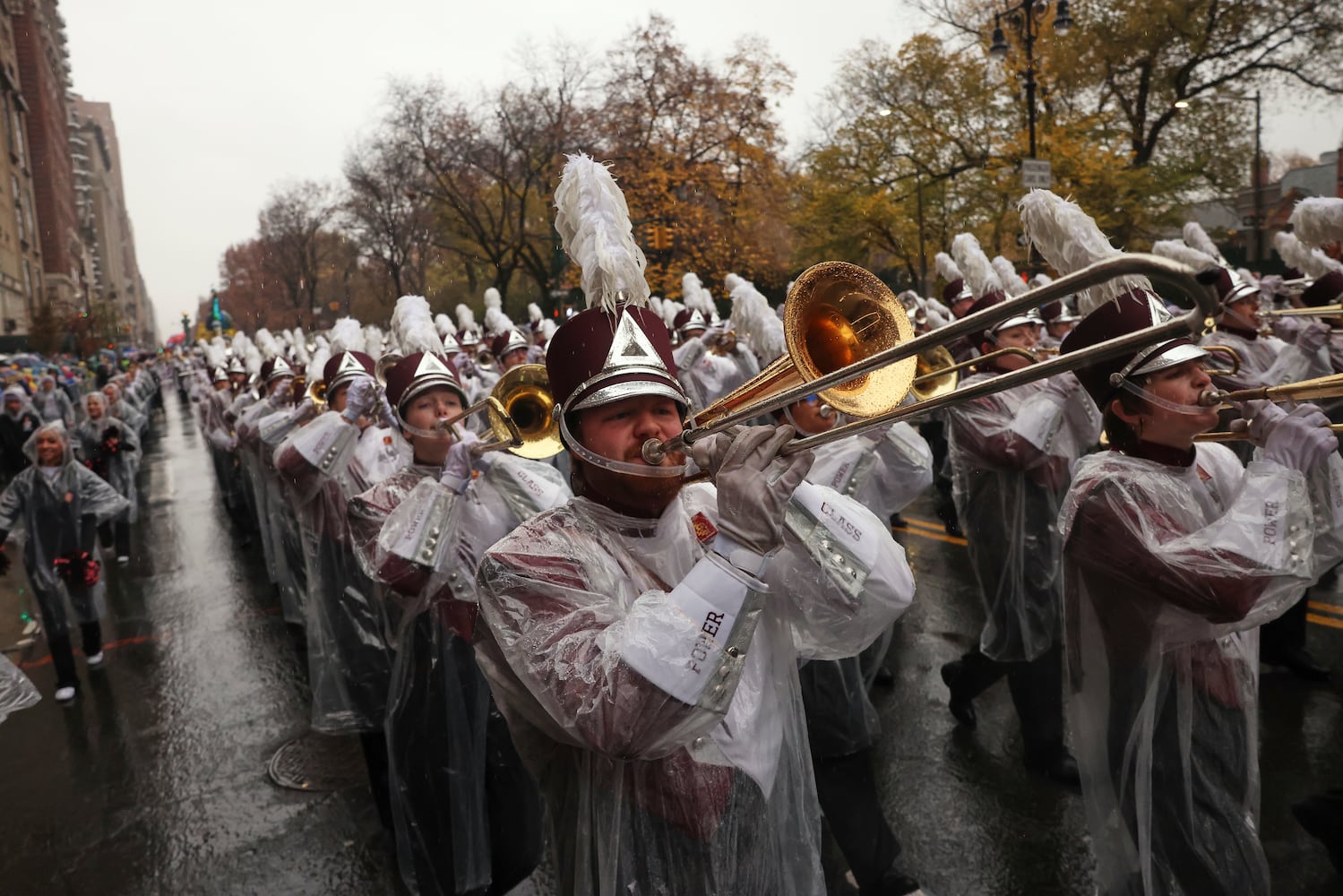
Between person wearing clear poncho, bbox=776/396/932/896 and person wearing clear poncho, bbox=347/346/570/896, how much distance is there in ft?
4.15

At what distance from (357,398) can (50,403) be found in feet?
53.9

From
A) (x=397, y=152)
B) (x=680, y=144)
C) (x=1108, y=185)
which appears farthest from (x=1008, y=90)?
(x=397, y=152)

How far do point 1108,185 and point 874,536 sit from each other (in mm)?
23189

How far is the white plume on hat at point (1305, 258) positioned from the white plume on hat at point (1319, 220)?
1.15 m

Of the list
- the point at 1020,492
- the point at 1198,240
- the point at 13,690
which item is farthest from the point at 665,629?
the point at 1198,240

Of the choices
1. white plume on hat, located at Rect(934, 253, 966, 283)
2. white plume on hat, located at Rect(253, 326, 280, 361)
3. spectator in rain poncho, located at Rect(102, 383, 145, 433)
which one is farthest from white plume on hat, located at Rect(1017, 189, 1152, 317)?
spectator in rain poncho, located at Rect(102, 383, 145, 433)

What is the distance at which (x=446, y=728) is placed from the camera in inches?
162

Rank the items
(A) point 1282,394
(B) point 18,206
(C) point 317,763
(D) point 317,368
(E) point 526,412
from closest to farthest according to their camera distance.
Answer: (A) point 1282,394 < (E) point 526,412 < (C) point 317,763 < (D) point 317,368 < (B) point 18,206

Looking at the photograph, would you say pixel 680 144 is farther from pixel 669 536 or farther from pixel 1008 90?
pixel 669 536

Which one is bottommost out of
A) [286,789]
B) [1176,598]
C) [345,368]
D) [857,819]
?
[286,789]

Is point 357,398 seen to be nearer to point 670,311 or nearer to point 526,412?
point 526,412

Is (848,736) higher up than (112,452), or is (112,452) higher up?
(112,452)

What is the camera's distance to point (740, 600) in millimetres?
2014

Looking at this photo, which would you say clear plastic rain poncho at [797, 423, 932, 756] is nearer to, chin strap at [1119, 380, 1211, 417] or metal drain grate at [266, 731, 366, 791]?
chin strap at [1119, 380, 1211, 417]
